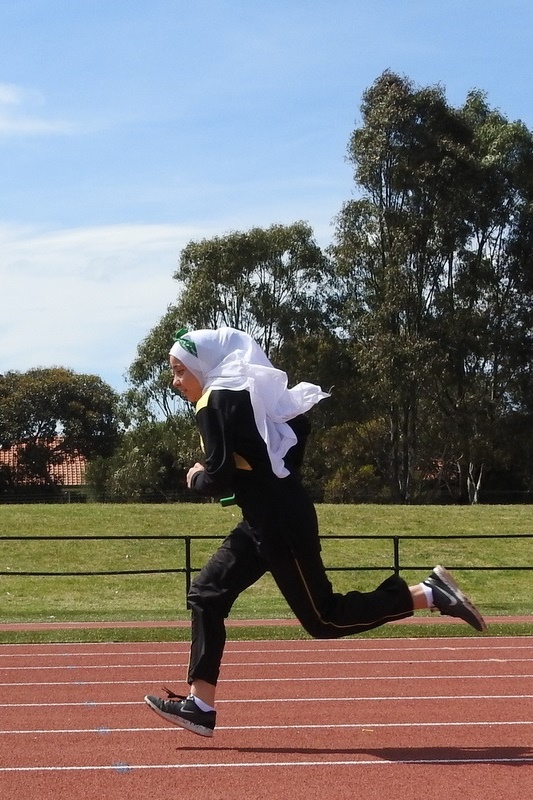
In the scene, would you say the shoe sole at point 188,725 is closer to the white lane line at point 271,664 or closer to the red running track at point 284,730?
the red running track at point 284,730

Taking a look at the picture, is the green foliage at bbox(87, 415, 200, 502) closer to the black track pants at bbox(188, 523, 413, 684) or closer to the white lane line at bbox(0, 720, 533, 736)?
the white lane line at bbox(0, 720, 533, 736)

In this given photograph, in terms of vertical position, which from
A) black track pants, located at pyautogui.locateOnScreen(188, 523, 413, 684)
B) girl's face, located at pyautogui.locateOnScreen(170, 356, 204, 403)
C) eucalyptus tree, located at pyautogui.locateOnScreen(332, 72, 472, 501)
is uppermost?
eucalyptus tree, located at pyautogui.locateOnScreen(332, 72, 472, 501)

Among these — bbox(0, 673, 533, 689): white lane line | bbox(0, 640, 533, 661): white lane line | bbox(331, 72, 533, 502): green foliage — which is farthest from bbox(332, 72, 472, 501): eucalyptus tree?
bbox(0, 673, 533, 689): white lane line

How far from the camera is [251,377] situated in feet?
19.2

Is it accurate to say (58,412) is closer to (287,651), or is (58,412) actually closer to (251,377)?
(287,651)

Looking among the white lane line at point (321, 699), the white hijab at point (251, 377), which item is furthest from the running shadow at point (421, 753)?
the white lane line at point (321, 699)

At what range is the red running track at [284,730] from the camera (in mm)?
5395

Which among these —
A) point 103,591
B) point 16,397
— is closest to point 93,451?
point 16,397

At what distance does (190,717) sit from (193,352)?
1794mm

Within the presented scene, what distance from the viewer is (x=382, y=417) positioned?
169 feet

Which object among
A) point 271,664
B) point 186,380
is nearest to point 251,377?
point 186,380

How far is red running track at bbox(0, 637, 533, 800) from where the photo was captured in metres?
5.39

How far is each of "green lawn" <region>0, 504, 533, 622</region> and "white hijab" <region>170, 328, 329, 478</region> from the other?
419 inches

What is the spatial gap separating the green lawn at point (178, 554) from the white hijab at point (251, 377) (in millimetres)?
10650
